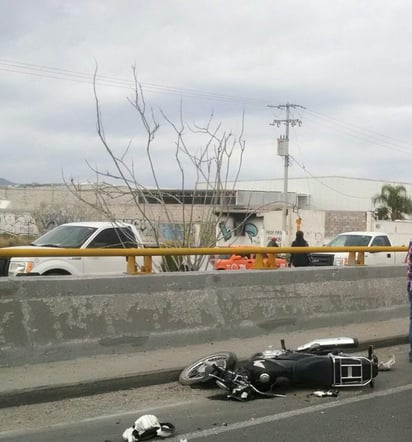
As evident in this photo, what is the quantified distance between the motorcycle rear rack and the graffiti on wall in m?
45.0

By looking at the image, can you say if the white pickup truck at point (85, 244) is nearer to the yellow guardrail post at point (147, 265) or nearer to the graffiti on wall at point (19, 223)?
the yellow guardrail post at point (147, 265)

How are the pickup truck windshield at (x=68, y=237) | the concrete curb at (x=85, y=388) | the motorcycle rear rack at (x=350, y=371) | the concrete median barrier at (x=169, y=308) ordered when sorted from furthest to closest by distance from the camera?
1. the pickup truck windshield at (x=68, y=237)
2. the concrete median barrier at (x=169, y=308)
3. the motorcycle rear rack at (x=350, y=371)
4. the concrete curb at (x=85, y=388)

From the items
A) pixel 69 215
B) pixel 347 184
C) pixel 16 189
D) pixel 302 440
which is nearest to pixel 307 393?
pixel 302 440

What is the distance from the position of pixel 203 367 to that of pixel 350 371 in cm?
152

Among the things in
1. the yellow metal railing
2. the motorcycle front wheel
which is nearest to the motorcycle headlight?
the yellow metal railing

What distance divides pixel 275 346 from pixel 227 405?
2.23 metres

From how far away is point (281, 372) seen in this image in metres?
6.27

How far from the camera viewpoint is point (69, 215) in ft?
161

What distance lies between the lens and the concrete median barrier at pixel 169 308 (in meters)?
6.64

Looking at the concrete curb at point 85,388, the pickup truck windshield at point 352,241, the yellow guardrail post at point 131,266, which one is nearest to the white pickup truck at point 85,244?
the yellow guardrail post at point 131,266

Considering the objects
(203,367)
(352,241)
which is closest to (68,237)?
(203,367)

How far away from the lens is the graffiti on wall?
1942 inches

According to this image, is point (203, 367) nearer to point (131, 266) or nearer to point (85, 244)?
point (131, 266)

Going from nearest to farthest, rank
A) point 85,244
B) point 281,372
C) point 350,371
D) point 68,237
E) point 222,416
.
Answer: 1. point 222,416
2. point 281,372
3. point 350,371
4. point 85,244
5. point 68,237
